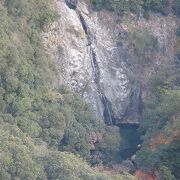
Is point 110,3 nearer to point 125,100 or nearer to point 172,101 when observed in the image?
point 125,100

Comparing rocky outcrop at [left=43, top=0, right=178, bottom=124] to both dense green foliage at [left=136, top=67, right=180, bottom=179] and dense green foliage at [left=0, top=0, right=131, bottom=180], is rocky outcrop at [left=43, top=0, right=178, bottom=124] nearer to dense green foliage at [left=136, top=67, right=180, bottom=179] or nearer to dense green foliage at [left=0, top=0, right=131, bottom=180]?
dense green foliage at [left=0, top=0, right=131, bottom=180]

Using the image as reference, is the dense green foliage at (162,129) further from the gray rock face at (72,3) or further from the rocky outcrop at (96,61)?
the gray rock face at (72,3)

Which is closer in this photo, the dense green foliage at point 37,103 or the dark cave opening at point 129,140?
the dense green foliage at point 37,103

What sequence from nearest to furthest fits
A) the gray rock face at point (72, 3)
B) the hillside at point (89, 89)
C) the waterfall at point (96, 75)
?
the hillside at point (89, 89)
the waterfall at point (96, 75)
the gray rock face at point (72, 3)

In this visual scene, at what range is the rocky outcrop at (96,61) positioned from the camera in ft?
130

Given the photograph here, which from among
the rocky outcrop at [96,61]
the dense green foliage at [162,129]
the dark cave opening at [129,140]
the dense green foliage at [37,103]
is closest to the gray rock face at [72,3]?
the rocky outcrop at [96,61]

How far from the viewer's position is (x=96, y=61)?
41.3 metres

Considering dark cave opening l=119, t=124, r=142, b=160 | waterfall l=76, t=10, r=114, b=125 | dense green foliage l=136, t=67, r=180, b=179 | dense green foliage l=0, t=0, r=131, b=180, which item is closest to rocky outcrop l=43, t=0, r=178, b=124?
waterfall l=76, t=10, r=114, b=125

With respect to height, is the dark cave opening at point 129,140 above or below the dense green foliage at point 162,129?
below

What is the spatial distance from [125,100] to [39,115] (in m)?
8.89

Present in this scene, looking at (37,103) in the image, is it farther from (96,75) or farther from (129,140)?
(129,140)

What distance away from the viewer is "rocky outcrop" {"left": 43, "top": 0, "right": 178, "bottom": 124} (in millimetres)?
39656

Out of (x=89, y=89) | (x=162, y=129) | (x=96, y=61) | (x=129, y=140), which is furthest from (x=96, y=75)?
(x=162, y=129)

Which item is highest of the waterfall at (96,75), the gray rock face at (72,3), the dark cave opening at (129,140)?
the gray rock face at (72,3)
